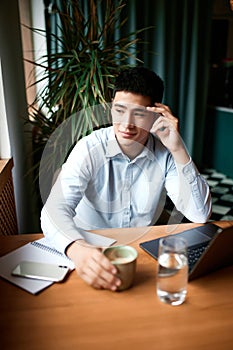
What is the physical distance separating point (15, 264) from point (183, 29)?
3710 millimetres

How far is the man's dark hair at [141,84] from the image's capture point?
1.41 meters

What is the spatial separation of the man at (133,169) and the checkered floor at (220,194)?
1994 millimetres

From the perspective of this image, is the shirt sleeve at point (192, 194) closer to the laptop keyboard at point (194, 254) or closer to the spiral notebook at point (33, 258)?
the laptop keyboard at point (194, 254)

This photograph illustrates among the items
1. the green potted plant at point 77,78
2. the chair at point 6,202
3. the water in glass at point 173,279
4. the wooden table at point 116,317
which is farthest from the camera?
the green potted plant at point 77,78

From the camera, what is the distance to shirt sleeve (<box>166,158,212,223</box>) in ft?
4.42

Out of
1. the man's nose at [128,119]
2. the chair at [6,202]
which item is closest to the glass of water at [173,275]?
the man's nose at [128,119]

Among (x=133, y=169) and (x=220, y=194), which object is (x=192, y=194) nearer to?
(x=133, y=169)

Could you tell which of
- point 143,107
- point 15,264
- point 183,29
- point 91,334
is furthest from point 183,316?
point 183,29

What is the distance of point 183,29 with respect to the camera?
401 cm

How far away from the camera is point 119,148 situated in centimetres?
147

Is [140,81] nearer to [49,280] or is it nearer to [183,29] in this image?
[49,280]

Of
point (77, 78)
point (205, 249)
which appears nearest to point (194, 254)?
point (205, 249)

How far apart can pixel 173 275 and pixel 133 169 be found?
2.35 ft

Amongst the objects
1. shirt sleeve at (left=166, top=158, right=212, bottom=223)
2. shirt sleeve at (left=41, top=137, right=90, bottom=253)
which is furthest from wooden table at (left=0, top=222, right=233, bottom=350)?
shirt sleeve at (left=166, top=158, right=212, bottom=223)
